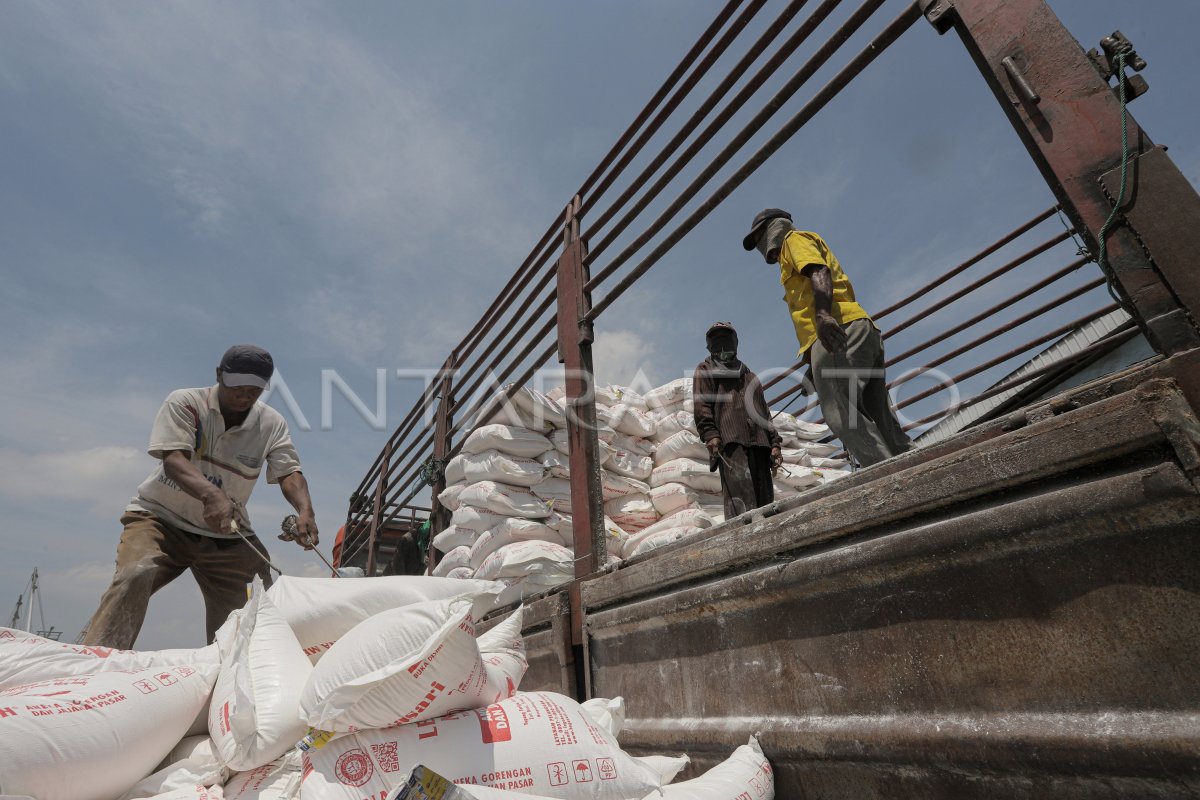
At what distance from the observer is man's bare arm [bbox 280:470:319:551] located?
11.4 feet

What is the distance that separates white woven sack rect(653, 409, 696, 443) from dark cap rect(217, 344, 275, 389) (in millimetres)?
2564

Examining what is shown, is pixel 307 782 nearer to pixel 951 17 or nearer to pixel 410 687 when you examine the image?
pixel 410 687

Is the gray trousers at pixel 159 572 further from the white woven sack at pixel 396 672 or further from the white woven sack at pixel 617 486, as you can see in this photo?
the white woven sack at pixel 617 486

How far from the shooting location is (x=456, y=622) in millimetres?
1418

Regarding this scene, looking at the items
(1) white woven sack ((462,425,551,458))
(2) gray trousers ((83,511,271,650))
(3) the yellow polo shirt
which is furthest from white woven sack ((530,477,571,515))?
(3) the yellow polo shirt

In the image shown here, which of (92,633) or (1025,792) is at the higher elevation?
(92,633)

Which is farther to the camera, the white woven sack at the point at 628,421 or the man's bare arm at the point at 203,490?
the white woven sack at the point at 628,421

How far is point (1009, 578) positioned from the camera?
1.18m

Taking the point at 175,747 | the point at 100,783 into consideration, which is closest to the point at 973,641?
the point at 100,783

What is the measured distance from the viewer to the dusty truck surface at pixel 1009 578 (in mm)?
1024

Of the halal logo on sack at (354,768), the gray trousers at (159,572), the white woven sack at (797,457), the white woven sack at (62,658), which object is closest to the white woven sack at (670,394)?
the white woven sack at (797,457)

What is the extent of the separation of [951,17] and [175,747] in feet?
9.37

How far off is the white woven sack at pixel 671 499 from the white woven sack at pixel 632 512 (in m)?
0.05

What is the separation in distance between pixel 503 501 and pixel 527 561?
1.62ft
